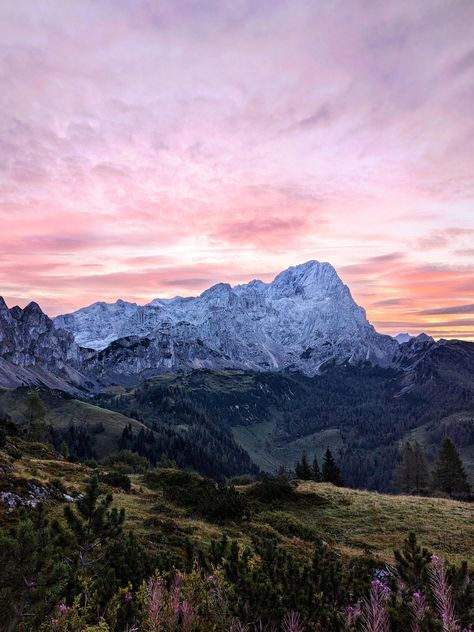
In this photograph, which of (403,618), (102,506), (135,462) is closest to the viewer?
(403,618)

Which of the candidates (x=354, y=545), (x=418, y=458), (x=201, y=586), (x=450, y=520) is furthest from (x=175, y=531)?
(x=418, y=458)

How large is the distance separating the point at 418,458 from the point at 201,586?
103 meters

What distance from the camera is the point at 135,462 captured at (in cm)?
12988

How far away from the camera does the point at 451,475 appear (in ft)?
299

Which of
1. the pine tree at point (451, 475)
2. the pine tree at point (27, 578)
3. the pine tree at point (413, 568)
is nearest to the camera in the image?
the pine tree at point (27, 578)

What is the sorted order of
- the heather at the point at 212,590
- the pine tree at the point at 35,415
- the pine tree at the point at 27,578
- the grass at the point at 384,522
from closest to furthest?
the heather at the point at 212,590 → the pine tree at the point at 27,578 → the grass at the point at 384,522 → the pine tree at the point at 35,415

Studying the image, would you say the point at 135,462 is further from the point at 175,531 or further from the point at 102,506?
the point at 102,506

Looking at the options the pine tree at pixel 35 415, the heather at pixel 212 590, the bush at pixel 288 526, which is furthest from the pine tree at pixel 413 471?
the heather at pixel 212 590

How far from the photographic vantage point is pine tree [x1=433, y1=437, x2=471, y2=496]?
90750 millimetres

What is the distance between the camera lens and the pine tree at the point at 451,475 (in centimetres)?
9075

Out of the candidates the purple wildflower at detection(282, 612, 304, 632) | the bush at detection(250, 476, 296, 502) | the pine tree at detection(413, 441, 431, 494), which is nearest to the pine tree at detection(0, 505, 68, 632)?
the purple wildflower at detection(282, 612, 304, 632)

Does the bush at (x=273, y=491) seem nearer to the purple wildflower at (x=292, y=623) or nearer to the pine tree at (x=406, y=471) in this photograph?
the purple wildflower at (x=292, y=623)

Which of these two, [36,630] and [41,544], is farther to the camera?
[41,544]

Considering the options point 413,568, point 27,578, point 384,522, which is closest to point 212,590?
point 27,578
